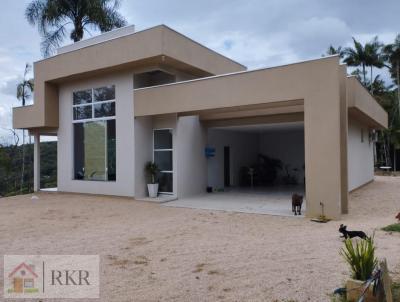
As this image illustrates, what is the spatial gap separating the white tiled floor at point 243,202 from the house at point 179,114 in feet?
3.05

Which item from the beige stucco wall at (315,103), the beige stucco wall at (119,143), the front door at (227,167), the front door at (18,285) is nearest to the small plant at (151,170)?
the beige stucco wall at (119,143)

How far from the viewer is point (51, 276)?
4812mm

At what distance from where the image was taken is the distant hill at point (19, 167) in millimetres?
23531

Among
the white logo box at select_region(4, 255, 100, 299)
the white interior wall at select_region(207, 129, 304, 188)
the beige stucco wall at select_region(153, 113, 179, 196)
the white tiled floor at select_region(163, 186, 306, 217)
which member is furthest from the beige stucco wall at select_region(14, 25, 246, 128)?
the white logo box at select_region(4, 255, 100, 299)

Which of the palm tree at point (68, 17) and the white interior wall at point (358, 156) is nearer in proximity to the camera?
the white interior wall at point (358, 156)

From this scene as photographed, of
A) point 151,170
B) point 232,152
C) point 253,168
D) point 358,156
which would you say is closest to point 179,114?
point 151,170

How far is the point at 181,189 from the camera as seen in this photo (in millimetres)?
13234

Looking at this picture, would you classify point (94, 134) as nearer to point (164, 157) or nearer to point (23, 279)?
point (164, 157)

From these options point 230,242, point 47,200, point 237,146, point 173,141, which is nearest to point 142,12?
point 173,141

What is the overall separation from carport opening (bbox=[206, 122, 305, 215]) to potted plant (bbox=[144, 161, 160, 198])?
8.17 ft

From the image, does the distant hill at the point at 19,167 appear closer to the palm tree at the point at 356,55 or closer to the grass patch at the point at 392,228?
the grass patch at the point at 392,228

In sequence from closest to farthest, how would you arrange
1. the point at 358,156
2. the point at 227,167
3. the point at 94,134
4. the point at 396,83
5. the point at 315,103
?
the point at 315,103, the point at 94,134, the point at 358,156, the point at 227,167, the point at 396,83

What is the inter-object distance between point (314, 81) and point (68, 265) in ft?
23.5

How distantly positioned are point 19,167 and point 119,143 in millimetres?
19251
